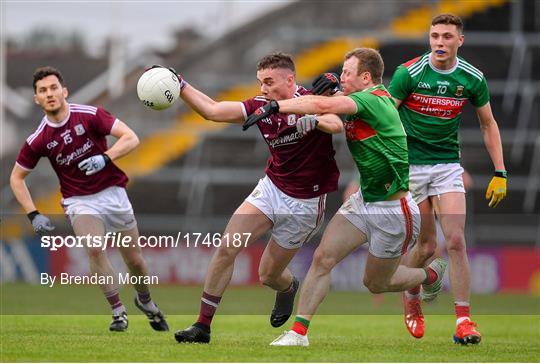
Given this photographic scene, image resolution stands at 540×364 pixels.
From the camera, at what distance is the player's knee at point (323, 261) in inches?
364

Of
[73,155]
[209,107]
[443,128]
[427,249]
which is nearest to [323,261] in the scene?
[209,107]

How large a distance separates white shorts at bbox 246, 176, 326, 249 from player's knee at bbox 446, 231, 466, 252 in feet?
3.80

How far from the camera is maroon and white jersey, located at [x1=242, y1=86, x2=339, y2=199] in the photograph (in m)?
9.87

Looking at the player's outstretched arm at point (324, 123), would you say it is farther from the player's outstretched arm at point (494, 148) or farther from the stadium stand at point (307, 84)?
the stadium stand at point (307, 84)

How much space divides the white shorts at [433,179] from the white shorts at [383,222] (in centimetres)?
96

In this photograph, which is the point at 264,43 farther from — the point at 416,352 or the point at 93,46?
the point at 416,352

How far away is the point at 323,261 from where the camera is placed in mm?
9234

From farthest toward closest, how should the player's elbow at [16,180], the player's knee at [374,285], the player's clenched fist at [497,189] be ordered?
the player's elbow at [16,180]
the player's clenched fist at [497,189]
the player's knee at [374,285]

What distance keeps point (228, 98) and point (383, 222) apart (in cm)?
1622

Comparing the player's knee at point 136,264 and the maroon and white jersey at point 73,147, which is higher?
the maroon and white jersey at point 73,147

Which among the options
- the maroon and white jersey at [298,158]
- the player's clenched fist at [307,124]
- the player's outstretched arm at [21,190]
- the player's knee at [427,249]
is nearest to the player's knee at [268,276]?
the maroon and white jersey at [298,158]

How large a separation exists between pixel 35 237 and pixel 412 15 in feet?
32.3

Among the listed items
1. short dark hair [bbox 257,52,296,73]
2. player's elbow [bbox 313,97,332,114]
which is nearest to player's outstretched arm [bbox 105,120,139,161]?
short dark hair [bbox 257,52,296,73]

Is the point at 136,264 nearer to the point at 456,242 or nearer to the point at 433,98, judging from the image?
the point at 456,242
